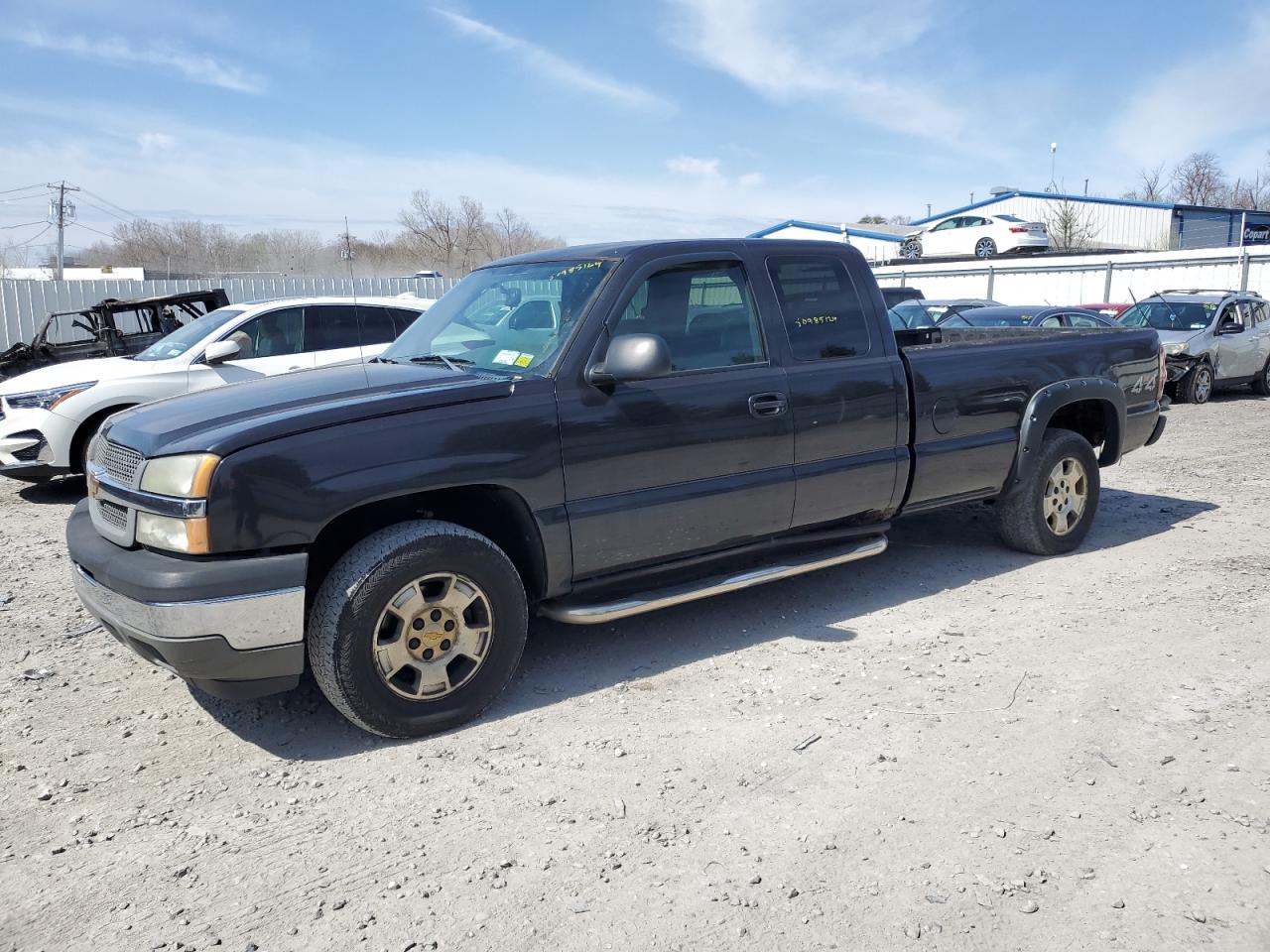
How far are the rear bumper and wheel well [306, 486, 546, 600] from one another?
32 cm

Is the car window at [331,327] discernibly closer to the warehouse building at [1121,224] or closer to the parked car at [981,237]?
the parked car at [981,237]

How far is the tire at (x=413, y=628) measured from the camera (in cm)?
368

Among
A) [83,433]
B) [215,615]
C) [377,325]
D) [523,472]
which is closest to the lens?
[215,615]

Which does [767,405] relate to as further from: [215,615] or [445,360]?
[215,615]

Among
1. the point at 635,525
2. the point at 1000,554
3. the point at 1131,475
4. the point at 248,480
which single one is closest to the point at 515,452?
the point at 635,525

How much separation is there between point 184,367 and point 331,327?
4.59ft

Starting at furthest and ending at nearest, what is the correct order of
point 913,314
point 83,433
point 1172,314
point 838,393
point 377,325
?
1. point 1172,314
2. point 913,314
3. point 377,325
4. point 83,433
5. point 838,393

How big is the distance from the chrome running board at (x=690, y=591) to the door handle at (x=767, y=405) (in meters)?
0.76

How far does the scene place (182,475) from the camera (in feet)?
11.5

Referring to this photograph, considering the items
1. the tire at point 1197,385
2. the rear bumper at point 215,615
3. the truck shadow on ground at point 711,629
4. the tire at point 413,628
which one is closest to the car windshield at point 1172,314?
the tire at point 1197,385

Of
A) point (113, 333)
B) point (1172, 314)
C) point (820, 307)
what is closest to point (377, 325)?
point (113, 333)

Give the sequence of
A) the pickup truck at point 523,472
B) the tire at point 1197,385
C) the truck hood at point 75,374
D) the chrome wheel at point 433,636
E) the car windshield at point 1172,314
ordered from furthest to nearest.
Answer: the car windshield at point 1172,314, the tire at point 1197,385, the truck hood at point 75,374, the chrome wheel at point 433,636, the pickup truck at point 523,472

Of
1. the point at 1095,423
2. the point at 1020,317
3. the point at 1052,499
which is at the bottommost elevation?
the point at 1052,499

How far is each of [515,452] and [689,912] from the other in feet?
6.18
